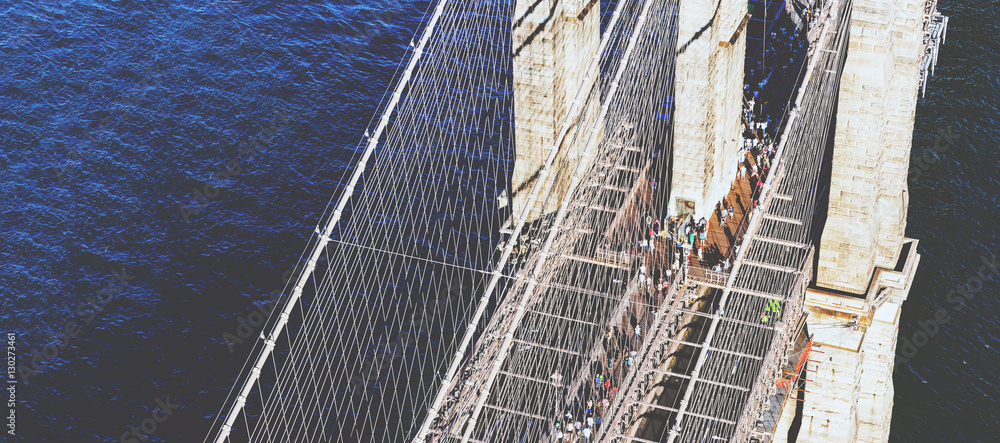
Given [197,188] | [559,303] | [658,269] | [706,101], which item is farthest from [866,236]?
[197,188]

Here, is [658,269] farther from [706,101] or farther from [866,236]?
[866,236]

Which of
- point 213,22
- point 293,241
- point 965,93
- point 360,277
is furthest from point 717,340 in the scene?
point 213,22

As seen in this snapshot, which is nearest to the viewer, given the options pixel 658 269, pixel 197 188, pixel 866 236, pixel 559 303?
pixel 866 236

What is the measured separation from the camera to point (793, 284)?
3408 inches

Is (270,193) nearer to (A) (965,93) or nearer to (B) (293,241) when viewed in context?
(B) (293,241)

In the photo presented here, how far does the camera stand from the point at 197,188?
12794 centimetres

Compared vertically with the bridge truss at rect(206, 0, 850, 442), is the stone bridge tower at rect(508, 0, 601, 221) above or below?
above

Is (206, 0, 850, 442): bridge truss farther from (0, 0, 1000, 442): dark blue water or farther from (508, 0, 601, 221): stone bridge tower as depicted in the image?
(0, 0, 1000, 442): dark blue water

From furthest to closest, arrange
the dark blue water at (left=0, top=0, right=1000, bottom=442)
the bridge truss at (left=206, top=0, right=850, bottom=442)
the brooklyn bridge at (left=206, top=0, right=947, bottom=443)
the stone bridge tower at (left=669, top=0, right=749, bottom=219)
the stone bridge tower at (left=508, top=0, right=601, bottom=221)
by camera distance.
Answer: the dark blue water at (left=0, top=0, right=1000, bottom=442) < the stone bridge tower at (left=508, top=0, right=601, bottom=221) < the stone bridge tower at (left=669, top=0, right=749, bottom=219) < the bridge truss at (left=206, top=0, right=850, bottom=442) < the brooklyn bridge at (left=206, top=0, right=947, bottom=443)

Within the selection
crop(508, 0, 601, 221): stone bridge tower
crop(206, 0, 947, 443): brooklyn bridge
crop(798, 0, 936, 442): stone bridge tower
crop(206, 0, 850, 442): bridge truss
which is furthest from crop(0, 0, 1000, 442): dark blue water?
crop(508, 0, 601, 221): stone bridge tower

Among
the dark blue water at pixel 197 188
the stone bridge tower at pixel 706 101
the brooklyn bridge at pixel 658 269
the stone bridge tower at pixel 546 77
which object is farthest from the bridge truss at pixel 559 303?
the dark blue water at pixel 197 188

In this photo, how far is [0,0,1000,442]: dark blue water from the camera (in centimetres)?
10688

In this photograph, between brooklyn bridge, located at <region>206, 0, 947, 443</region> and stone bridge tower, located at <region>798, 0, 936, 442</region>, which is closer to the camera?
stone bridge tower, located at <region>798, 0, 936, 442</region>

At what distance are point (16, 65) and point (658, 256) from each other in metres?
79.6
